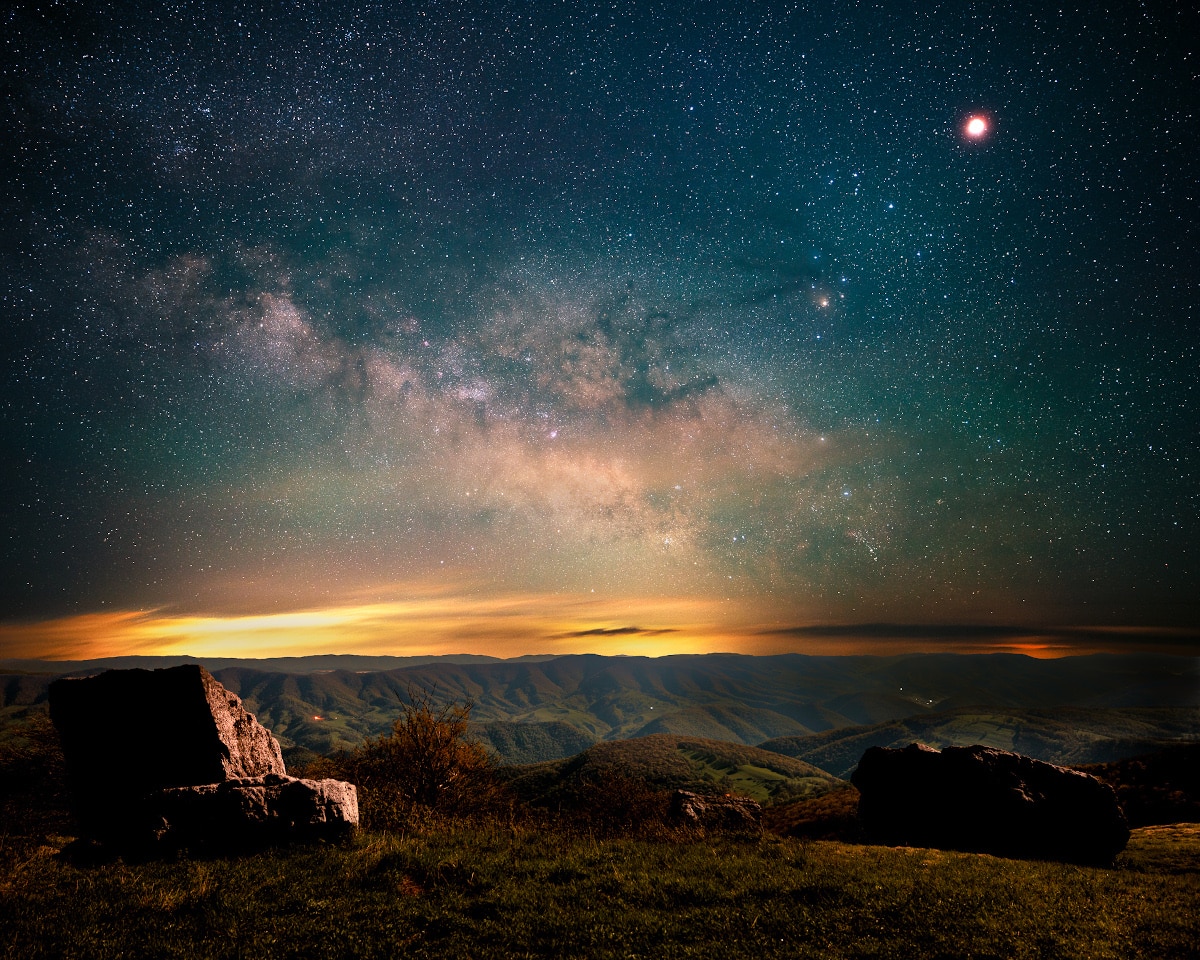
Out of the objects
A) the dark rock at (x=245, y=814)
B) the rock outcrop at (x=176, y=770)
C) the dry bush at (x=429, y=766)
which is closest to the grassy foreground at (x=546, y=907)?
the dark rock at (x=245, y=814)

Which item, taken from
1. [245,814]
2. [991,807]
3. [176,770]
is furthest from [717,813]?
[176,770]

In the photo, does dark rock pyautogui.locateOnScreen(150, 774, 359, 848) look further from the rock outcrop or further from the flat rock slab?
the flat rock slab

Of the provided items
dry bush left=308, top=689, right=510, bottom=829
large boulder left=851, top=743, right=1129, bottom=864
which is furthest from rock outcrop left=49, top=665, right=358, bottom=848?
large boulder left=851, top=743, right=1129, bottom=864

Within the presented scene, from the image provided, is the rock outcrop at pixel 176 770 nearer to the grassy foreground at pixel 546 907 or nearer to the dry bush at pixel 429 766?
the grassy foreground at pixel 546 907

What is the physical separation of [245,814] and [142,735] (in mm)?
6096

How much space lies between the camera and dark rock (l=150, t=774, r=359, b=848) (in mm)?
12766

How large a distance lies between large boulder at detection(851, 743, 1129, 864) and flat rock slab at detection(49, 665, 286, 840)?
1082 inches

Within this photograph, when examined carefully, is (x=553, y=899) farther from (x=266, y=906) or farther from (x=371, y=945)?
(x=266, y=906)

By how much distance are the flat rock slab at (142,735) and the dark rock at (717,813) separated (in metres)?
Result: 14.9

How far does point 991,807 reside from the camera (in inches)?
941

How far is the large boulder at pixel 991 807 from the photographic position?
22281mm

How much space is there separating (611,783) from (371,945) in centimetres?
2602

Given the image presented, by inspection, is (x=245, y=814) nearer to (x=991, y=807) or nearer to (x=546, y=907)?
(x=546, y=907)

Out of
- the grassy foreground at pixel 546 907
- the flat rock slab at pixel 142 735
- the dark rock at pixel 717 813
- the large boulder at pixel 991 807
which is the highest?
the flat rock slab at pixel 142 735
